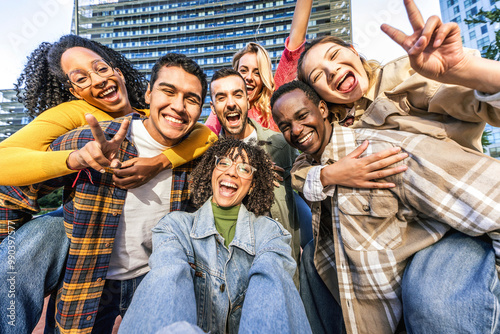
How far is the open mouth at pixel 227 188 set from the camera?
1.95 metres

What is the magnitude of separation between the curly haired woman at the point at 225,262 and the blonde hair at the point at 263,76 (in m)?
1.34

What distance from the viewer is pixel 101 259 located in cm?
174

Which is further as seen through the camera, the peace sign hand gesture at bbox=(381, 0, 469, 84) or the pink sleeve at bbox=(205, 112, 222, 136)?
the pink sleeve at bbox=(205, 112, 222, 136)

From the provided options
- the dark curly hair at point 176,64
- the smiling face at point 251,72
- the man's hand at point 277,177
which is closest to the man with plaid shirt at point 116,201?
the dark curly hair at point 176,64

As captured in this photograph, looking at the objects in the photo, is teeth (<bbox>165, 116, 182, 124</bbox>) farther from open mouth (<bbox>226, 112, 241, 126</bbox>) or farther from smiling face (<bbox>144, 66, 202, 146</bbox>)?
open mouth (<bbox>226, 112, 241, 126</bbox>)

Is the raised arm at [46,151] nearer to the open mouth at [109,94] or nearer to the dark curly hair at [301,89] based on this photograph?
the open mouth at [109,94]

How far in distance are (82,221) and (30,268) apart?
45 cm

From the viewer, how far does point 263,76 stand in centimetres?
321

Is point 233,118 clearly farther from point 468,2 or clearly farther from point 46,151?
point 468,2

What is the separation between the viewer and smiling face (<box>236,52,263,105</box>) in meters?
3.30

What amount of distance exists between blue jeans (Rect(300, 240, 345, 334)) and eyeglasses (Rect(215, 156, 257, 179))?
102 centimetres

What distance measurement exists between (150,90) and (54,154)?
1.00 m

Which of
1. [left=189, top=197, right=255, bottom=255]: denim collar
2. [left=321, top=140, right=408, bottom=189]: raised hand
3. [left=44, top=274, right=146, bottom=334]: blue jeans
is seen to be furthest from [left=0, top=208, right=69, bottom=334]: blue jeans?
[left=321, top=140, right=408, bottom=189]: raised hand

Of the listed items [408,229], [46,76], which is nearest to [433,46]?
[408,229]
